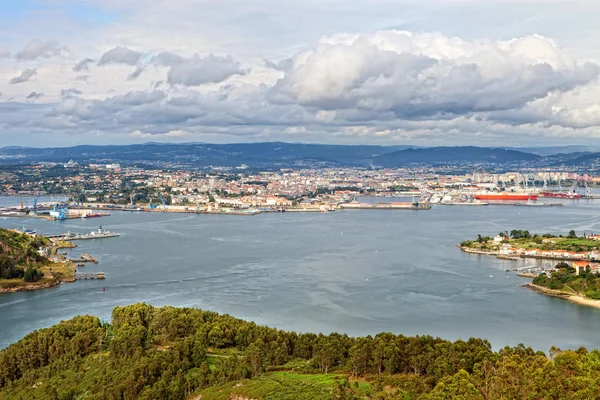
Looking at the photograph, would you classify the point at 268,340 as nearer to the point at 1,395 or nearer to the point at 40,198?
the point at 1,395

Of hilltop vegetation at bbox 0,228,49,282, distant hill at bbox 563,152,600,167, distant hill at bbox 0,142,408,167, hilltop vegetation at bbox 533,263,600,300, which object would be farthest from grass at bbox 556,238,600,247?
distant hill at bbox 0,142,408,167

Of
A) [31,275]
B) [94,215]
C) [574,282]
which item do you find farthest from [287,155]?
[574,282]

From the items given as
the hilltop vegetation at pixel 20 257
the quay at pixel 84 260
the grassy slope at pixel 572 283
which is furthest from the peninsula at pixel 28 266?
the grassy slope at pixel 572 283

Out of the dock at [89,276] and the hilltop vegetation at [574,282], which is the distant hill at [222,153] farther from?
the hilltop vegetation at [574,282]

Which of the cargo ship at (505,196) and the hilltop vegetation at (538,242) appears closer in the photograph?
the hilltop vegetation at (538,242)

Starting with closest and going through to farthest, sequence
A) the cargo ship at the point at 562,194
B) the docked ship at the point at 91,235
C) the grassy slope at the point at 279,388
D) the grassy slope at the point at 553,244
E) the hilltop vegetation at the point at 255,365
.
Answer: the hilltop vegetation at the point at 255,365
the grassy slope at the point at 279,388
the grassy slope at the point at 553,244
the docked ship at the point at 91,235
the cargo ship at the point at 562,194

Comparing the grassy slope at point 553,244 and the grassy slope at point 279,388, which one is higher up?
the grassy slope at point 553,244

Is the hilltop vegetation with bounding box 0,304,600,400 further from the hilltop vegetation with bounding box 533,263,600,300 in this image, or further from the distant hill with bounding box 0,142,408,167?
the distant hill with bounding box 0,142,408,167

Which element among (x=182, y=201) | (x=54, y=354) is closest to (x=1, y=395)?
(x=54, y=354)
